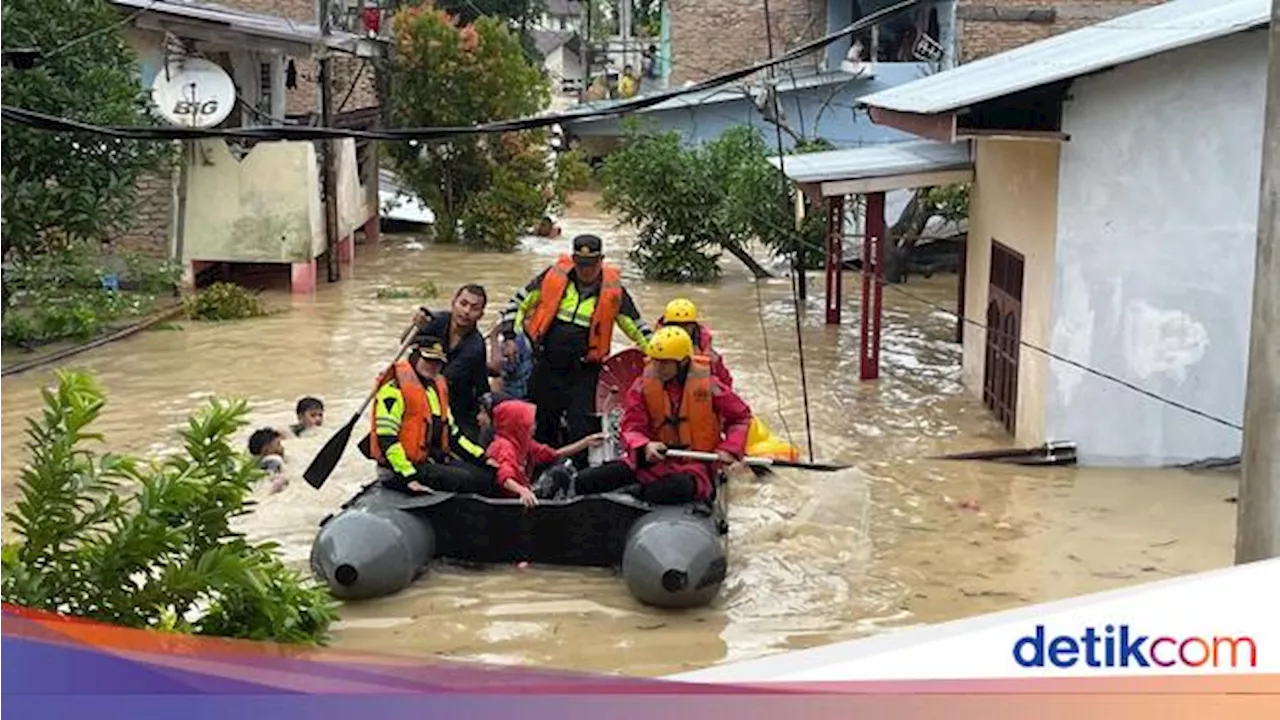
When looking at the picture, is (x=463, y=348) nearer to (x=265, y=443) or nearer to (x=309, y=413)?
(x=265, y=443)

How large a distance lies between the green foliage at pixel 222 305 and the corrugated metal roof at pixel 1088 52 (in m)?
8.05

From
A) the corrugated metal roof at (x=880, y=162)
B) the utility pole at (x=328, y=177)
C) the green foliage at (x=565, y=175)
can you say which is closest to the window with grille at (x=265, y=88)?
the utility pole at (x=328, y=177)

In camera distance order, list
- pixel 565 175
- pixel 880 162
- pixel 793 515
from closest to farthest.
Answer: pixel 793 515 → pixel 880 162 → pixel 565 175

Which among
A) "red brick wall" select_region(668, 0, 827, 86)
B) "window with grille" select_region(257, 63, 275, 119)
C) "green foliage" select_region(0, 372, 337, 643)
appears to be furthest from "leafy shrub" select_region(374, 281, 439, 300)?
"green foliage" select_region(0, 372, 337, 643)

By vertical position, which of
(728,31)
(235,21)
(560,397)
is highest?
(728,31)

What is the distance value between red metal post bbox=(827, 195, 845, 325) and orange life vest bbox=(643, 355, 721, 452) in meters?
7.53

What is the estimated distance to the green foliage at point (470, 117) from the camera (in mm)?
25359

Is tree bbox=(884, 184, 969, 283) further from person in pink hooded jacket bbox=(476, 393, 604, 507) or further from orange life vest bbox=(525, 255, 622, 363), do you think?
person in pink hooded jacket bbox=(476, 393, 604, 507)

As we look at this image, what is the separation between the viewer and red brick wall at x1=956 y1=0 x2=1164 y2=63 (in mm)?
24766

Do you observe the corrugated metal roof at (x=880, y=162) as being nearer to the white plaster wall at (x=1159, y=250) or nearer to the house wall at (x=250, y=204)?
the white plaster wall at (x=1159, y=250)

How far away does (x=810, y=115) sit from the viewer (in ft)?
100

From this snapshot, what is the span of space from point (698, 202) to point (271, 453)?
40.1 ft

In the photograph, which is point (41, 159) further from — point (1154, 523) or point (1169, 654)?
point (1169, 654)

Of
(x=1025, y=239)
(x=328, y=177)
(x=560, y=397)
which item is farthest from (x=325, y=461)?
(x=328, y=177)
